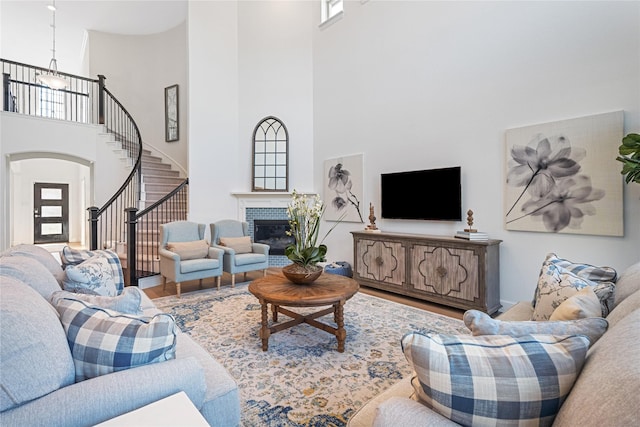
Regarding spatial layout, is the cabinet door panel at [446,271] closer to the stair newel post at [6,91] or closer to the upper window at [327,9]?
the upper window at [327,9]

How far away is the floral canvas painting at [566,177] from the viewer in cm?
283

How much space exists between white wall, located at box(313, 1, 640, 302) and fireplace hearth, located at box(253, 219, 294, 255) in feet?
3.60

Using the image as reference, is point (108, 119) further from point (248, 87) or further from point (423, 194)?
point (423, 194)

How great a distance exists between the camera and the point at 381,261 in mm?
4316

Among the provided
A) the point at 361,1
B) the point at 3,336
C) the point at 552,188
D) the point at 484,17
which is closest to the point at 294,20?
the point at 361,1

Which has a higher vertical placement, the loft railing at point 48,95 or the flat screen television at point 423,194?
the loft railing at point 48,95

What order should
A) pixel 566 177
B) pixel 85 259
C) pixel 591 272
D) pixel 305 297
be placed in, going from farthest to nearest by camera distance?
1. pixel 566 177
2. pixel 305 297
3. pixel 85 259
4. pixel 591 272

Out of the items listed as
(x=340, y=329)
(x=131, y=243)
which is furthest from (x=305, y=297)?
(x=131, y=243)

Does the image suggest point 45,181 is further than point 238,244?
Yes

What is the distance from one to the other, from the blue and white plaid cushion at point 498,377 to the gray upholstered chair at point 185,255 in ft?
12.3

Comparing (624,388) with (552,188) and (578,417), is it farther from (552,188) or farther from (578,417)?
(552,188)

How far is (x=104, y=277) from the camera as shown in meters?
2.07

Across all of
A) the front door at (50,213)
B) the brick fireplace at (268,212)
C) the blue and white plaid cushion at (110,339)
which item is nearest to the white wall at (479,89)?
the brick fireplace at (268,212)

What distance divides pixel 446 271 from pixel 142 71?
8.24 metres
